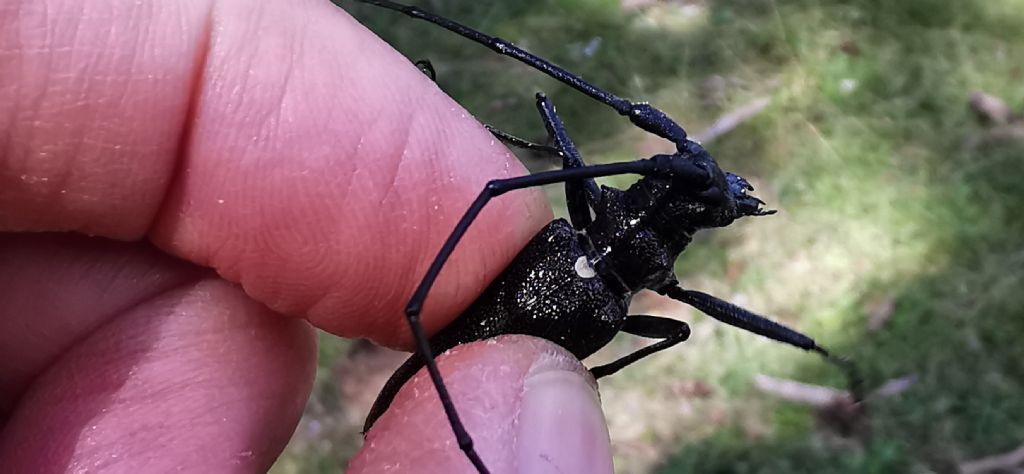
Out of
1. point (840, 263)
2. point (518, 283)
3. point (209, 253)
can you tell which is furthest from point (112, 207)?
point (840, 263)

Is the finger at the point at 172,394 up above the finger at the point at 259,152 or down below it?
below

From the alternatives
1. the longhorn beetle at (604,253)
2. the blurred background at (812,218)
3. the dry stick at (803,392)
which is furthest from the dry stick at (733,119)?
the longhorn beetle at (604,253)

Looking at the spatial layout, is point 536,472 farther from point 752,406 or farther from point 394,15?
point 394,15

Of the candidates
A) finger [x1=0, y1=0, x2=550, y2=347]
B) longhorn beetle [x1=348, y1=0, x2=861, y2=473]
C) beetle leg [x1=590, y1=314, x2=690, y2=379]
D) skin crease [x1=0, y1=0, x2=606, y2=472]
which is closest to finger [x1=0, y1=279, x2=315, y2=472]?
skin crease [x1=0, y1=0, x2=606, y2=472]

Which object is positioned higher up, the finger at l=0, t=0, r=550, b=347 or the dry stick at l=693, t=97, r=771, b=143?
the finger at l=0, t=0, r=550, b=347

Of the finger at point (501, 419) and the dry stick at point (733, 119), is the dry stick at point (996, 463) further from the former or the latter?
the finger at point (501, 419)

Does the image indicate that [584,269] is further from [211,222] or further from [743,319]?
[211,222]

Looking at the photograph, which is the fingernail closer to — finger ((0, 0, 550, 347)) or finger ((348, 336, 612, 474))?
finger ((348, 336, 612, 474))
